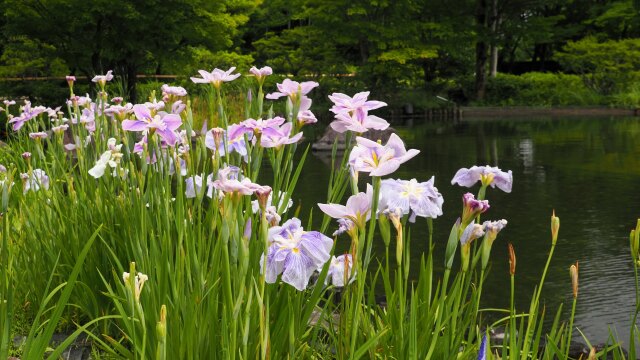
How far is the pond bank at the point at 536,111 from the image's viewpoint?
21.9 m

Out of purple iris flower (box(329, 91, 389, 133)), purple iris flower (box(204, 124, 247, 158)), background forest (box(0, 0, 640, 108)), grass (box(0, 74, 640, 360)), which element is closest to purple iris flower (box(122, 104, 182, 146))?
grass (box(0, 74, 640, 360))

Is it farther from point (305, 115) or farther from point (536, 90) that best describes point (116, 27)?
point (305, 115)

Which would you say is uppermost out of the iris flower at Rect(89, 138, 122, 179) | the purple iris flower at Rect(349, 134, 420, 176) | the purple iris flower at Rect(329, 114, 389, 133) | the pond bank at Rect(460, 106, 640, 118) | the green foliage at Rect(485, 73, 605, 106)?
the purple iris flower at Rect(329, 114, 389, 133)

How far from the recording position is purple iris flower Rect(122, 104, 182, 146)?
203 cm

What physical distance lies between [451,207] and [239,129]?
17.2 ft

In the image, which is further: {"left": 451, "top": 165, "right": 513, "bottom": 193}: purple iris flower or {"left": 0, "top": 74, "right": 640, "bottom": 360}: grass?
{"left": 451, "top": 165, "right": 513, "bottom": 193}: purple iris flower

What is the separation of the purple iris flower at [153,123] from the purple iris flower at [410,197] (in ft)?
2.07

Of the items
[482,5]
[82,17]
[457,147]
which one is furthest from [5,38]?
[482,5]

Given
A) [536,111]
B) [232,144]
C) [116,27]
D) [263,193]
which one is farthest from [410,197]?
[536,111]

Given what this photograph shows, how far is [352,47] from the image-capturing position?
1055 inches

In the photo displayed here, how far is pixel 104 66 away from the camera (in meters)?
19.5

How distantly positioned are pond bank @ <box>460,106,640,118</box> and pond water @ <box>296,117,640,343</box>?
6.81 metres

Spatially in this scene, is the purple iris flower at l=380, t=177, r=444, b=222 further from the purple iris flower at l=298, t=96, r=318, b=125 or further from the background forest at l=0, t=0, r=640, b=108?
the background forest at l=0, t=0, r=640, b=108

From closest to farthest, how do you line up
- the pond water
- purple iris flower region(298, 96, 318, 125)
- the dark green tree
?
purple iris flower region(298, 96, 318, 125) → the pond water → the dark green tree
